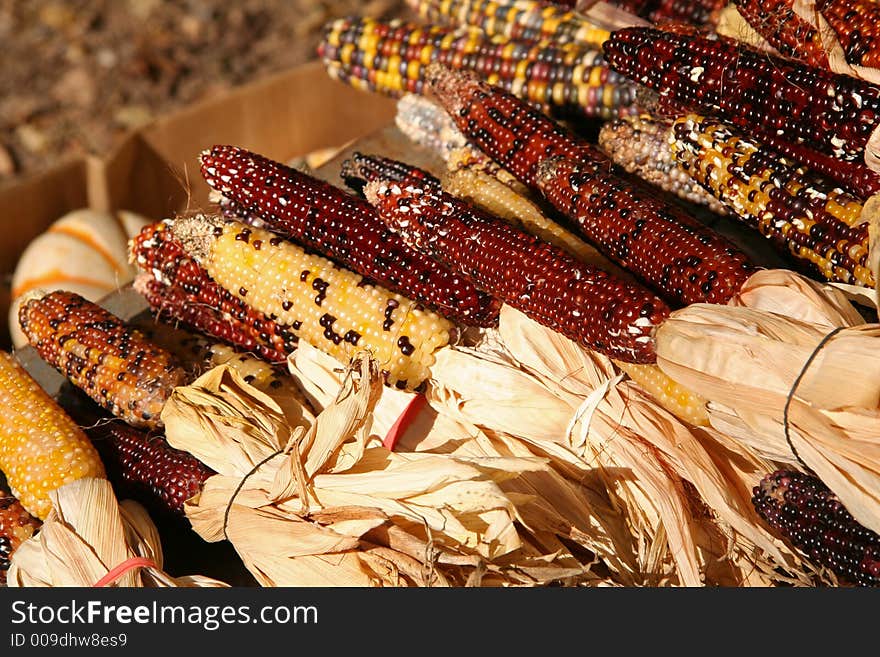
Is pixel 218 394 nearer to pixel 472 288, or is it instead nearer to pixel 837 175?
pixel 472 288

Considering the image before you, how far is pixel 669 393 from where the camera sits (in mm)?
2139

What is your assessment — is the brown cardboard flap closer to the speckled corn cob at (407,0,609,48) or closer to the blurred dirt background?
the speckled corn cob at (407,0,609,48)

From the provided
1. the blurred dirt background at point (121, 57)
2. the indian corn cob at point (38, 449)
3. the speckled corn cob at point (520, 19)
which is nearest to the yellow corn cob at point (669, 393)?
the indian corn cob at point (38, 449)

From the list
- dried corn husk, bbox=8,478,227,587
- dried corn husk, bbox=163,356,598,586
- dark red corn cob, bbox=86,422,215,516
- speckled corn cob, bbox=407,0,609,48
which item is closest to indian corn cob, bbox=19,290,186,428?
dark red corn cob, bbox=86,422,215,516

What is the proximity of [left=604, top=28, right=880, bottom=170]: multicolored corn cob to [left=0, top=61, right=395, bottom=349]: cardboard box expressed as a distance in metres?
2.43

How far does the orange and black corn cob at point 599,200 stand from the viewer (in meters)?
2.09

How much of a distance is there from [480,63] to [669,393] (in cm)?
179

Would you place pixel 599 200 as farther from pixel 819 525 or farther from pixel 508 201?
pixel 819 525

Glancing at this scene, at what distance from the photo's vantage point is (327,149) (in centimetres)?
507

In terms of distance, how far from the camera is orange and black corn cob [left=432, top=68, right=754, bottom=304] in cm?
209

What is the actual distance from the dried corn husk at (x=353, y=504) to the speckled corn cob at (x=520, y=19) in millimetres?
1942

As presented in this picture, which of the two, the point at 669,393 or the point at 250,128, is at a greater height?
the point at 669,393

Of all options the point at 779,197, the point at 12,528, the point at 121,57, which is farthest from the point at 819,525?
the point at 121,57

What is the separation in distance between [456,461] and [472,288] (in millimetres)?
553
